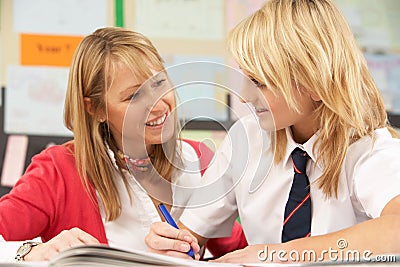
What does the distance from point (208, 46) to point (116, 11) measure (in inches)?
13.9

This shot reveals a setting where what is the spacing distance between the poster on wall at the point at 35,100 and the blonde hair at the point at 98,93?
3.19ft

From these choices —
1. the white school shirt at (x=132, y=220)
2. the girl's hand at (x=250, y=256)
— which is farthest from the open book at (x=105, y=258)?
the white school shirt at (x=132, y=220)

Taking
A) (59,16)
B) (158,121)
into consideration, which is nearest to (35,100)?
(59,16)

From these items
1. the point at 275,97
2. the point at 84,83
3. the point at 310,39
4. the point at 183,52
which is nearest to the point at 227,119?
the point at 275,97

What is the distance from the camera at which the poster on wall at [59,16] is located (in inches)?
82.1

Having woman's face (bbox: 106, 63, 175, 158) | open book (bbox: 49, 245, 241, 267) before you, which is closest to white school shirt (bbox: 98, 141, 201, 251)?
woman's face (bbox: 106, 63, 175, 158)

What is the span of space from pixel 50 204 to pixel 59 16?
44.4 inches

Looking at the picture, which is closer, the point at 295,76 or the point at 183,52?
the point at 295,76

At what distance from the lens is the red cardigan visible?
3.62 ft

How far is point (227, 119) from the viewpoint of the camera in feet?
3.28

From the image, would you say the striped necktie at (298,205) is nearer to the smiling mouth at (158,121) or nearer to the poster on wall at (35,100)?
the smiling mouth at (158,121)

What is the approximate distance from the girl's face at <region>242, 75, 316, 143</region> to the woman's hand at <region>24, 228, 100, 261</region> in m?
0.33

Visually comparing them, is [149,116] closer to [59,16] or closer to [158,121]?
[158,121]

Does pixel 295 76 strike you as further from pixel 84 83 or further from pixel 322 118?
pixel 84 83
